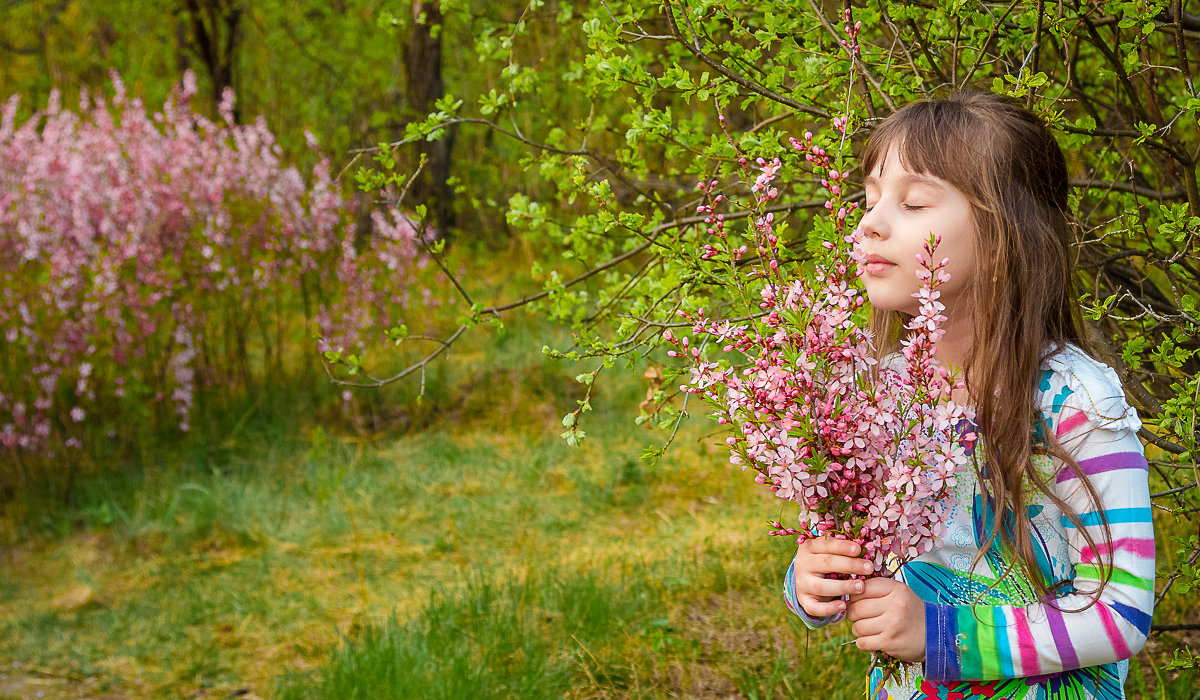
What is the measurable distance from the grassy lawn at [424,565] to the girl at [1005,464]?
946mm

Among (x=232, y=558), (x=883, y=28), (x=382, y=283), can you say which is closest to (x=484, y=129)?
(x=382, y=283)

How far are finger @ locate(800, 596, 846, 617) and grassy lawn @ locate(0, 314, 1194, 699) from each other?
0.98m

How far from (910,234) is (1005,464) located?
37cm

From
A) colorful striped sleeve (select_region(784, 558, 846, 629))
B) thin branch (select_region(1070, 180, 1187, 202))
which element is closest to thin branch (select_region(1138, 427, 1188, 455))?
thin branch (select_region(1070, 180, 1187, 202))

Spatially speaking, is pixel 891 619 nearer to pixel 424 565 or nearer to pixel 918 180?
pixel 918 180

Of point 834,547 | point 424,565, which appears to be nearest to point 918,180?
point 834,547

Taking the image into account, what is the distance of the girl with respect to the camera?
1.29 metres

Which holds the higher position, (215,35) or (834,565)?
(215,35)

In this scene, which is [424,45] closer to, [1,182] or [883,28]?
[1,182]

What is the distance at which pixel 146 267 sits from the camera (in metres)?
5.54

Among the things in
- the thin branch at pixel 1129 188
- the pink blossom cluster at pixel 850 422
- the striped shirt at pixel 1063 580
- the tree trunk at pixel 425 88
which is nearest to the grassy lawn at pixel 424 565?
the striped shirt at pixel 1063 580

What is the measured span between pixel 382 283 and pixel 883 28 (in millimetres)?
4557

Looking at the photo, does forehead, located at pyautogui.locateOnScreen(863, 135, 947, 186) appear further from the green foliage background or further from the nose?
the green foliage background

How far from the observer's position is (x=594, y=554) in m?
4.12
